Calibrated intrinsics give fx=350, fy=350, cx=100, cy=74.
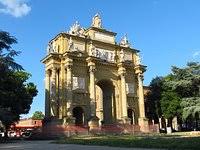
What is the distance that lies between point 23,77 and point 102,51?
12.2m

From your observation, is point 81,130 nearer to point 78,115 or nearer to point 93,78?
point 78,115

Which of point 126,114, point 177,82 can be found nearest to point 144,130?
point 126,114

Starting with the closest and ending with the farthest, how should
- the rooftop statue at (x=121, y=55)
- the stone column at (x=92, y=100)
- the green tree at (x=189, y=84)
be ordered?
the green tree at (x=189, y=84) < the stone column at (x=92, y=100) < the rooftop statue at (x=121, y=55)

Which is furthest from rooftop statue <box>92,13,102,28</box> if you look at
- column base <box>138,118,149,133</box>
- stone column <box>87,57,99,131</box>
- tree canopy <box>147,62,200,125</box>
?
column base <box>138,118,149,133</box>

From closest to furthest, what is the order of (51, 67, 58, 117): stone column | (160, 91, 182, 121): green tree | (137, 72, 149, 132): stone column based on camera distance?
(51, 67, 58, 117): stone column < (137, 72, 149, 132): stone column < (160, 91, 182, 121): green tree

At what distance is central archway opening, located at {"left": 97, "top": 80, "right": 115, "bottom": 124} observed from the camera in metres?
52.8

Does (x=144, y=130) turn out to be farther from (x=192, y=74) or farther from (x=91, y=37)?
(x=91, y=37)

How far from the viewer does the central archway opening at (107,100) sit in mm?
52812

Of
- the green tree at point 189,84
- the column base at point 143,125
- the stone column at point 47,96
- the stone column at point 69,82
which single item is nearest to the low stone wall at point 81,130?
the column base at point 143,125

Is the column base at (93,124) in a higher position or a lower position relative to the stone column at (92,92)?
lower

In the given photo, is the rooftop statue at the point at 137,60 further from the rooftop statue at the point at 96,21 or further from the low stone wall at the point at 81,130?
the low stone wall at the point at 81,130

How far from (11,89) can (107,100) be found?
1718 centimetres

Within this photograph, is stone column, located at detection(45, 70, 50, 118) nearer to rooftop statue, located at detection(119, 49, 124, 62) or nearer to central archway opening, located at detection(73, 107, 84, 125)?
central archway opening, located at detection(73, 107, 84, 125)

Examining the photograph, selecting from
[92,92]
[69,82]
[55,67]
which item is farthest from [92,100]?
[55,67]
